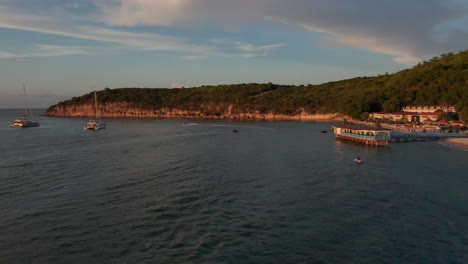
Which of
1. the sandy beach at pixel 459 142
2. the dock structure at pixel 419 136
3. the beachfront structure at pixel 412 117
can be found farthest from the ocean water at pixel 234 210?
the beachfront structure at pixel 412 117

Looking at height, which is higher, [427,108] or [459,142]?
[427,108]

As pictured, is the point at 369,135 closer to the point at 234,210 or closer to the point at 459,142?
the point at 459,142

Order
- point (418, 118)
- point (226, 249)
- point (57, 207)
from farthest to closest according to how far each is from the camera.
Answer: point (418, 118) → point (57, 207) → point (226, 249)

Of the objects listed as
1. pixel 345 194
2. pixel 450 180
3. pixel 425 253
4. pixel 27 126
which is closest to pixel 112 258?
pixel 425 253

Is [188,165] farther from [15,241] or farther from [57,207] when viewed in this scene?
[15,241]

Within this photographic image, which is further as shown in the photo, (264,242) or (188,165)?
(188,165)

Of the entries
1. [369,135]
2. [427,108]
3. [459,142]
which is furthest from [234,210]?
[427,108]

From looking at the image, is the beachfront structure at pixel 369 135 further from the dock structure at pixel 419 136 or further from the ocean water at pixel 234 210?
the ocean water at pixel 234 210

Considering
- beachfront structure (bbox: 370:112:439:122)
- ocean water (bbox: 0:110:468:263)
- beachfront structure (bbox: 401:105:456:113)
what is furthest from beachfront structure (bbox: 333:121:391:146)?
beachfront structure (bbox: 401:105:456:113)
